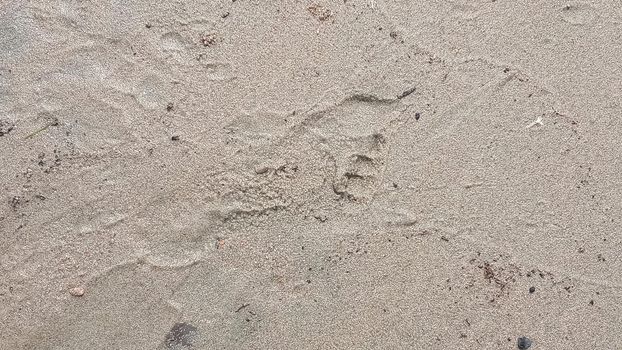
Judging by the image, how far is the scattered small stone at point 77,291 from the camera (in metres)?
2.68

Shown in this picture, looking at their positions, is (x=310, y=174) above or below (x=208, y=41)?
below

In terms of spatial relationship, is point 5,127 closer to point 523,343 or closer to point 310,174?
point 310,174

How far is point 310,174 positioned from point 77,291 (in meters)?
1.10

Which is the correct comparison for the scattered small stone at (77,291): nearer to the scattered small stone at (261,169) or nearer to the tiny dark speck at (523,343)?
the scattered small stone at (261,169)

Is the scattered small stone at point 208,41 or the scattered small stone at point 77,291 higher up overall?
the scattered small stone at point 208,41

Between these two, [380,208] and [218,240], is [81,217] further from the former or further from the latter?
[380,208]

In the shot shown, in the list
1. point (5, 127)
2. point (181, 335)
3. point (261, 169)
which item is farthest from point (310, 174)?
point (5, 127)

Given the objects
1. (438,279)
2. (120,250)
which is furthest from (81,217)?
(438,279)

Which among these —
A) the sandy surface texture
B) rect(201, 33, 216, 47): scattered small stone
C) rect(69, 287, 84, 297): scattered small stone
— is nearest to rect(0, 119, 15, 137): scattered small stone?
the sandy surface texture

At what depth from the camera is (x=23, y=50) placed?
277cm

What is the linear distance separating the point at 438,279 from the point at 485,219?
13.0 inches

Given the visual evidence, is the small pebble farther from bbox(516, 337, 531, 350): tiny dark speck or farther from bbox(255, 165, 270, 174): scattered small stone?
bbox(516, 337, 531, 350): tiny dark speck

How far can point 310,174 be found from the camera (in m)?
2.76

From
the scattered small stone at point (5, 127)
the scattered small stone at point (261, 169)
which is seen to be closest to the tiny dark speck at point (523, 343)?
the scattered small stone at point (261, 169)
